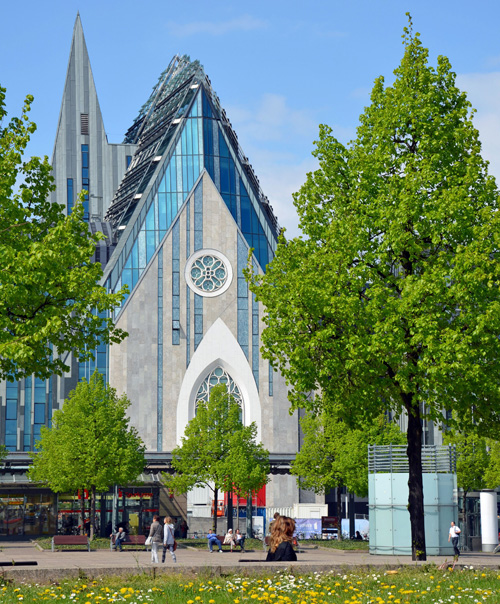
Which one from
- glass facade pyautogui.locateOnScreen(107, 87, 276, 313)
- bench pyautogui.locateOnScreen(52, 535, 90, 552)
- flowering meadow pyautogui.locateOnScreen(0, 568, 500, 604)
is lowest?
bench pyautogui.locateOnScreen(52, 535, 90, 552)

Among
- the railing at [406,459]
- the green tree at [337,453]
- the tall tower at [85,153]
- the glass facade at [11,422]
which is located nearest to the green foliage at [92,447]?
the green tree at [337,453]

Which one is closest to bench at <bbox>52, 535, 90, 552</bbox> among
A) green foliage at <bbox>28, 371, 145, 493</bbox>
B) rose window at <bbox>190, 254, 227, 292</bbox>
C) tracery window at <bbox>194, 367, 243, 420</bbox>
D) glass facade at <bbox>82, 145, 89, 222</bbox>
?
green foliage at <bbox>28, 371, 145, 493</bbox>

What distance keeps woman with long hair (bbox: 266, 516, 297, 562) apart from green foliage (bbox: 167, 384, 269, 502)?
42.5 meters

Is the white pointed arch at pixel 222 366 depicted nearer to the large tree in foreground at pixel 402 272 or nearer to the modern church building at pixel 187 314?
the modern church building at pixel 187 314

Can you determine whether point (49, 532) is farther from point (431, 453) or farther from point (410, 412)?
point (410, 412)

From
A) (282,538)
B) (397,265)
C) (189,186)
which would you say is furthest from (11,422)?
(282,538)

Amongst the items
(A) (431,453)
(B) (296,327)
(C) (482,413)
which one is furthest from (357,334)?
(A) (431,453)

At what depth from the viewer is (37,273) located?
67.6 ft

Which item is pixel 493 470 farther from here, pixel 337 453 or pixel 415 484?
pixel 415 484

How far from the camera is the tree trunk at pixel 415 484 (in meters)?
23.2

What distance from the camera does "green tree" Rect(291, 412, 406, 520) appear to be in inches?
2297

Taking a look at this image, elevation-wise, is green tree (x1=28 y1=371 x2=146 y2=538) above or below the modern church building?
below

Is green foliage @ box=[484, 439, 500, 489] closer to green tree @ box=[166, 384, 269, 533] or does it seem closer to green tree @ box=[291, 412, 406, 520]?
green tree @ box=[291, 412, 406, 520]

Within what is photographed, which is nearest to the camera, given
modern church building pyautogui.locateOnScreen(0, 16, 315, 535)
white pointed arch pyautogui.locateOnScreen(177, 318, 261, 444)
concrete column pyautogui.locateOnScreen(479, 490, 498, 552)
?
concrete column pyautogui.locateOnScreen(479, 490, 498, 552)
